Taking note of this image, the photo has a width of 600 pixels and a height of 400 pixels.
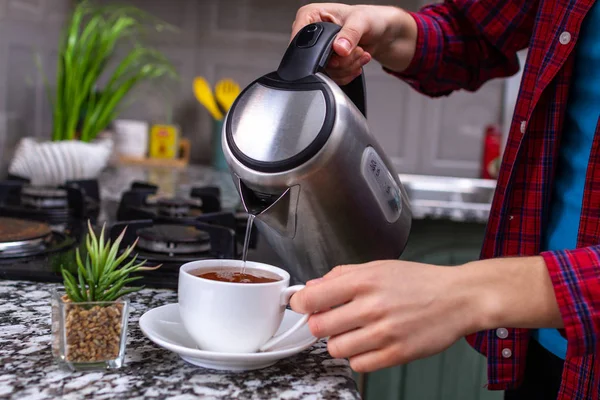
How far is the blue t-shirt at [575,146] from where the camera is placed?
2.70ft

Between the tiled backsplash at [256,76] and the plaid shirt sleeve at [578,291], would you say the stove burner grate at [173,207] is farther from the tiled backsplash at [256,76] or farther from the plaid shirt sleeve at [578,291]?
the tiled backsplash at [256,76]

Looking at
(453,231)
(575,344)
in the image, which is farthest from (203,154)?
(575,344)

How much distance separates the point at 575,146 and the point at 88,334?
24.3 inches

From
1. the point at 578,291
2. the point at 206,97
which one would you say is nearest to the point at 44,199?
the point at 578,291

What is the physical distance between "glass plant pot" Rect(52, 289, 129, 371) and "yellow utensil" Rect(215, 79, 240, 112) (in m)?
1.82

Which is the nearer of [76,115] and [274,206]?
[274,206]

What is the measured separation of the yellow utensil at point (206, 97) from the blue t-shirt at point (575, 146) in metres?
1.63

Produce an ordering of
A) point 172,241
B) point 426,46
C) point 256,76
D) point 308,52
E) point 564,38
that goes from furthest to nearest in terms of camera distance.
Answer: point 256,76
point 426,46
point 172,241
point 564,38
point 308,52

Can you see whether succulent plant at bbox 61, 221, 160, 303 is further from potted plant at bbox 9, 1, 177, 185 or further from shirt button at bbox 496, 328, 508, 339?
potted plant at bbox 9, 1, 177, 185

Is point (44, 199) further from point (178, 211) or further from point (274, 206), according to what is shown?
point (274, 206)

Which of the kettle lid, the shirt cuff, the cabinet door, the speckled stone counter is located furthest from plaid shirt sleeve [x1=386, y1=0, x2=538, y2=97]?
the cabinet door

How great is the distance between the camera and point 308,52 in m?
0.68

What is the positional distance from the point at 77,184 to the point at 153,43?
4.17ft

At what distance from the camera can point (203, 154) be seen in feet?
8.41
